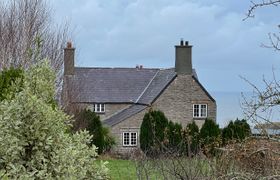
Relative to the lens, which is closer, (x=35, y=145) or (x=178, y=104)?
(x=35, y=145)

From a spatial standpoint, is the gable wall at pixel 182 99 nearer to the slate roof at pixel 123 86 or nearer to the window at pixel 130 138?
the slate roof at pixel 123 86

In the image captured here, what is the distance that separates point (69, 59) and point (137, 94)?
19.1ft

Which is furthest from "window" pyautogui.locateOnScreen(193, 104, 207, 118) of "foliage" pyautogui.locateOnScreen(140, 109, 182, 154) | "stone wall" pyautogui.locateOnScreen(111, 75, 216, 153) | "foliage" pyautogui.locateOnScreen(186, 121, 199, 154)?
"foliage" pyautogui.locateOnScreen(186, 121, 199, 154)

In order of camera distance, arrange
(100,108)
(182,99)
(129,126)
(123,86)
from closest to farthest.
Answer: (129,126) < (182,99) < (100,108) < (123,86)

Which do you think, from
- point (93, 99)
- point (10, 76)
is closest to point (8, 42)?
point (93, 99)

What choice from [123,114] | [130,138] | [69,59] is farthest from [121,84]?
[69,59]

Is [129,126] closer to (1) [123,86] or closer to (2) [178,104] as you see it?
(1) [123,86]

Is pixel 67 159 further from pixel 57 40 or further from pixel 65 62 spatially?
pixel 65 62

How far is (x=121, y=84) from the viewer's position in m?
40.3

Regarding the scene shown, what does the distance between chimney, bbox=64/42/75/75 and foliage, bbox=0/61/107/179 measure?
29645 millimetres

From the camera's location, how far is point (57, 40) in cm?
3369

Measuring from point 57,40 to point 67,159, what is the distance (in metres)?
29.2

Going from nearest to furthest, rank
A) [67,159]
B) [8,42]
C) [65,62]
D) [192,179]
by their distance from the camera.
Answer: [67,159] → [192,179] → [8,42] → [65,62]

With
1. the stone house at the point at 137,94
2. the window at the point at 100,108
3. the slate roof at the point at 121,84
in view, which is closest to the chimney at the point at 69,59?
the stone house at the point at 137,94
